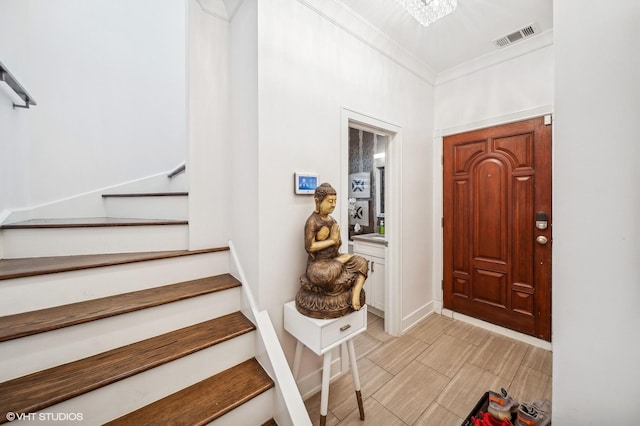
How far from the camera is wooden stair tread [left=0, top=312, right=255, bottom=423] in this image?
0.83m

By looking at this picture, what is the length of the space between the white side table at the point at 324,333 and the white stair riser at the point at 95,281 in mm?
698

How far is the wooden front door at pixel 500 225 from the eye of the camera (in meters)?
2.09

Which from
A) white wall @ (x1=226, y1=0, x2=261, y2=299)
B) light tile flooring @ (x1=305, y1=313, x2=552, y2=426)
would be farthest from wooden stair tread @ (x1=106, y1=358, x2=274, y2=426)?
light tile flooring @ (x1=305, y1=313, x2=552, y2=426)

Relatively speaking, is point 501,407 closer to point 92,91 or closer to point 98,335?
point 98,335

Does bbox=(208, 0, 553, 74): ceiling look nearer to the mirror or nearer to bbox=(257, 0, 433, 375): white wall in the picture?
bbox=(257, 0, 433, 375): white wall

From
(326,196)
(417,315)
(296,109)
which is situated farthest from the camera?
(417,315)

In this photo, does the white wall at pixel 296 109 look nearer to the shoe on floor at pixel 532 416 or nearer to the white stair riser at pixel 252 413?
the white stair riser at pixel 252 413

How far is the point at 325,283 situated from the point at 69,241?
1.56 m

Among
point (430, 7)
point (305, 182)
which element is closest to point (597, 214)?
point (305, 182)

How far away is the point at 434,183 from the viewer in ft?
9.02

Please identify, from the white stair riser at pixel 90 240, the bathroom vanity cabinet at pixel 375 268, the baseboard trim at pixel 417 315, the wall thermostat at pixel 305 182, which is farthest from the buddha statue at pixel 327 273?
the baseboard trim at pixel 417 315

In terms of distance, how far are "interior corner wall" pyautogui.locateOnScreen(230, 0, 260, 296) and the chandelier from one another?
1.01 meters

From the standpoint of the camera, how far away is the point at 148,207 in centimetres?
198

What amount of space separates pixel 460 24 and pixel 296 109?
167 cm
